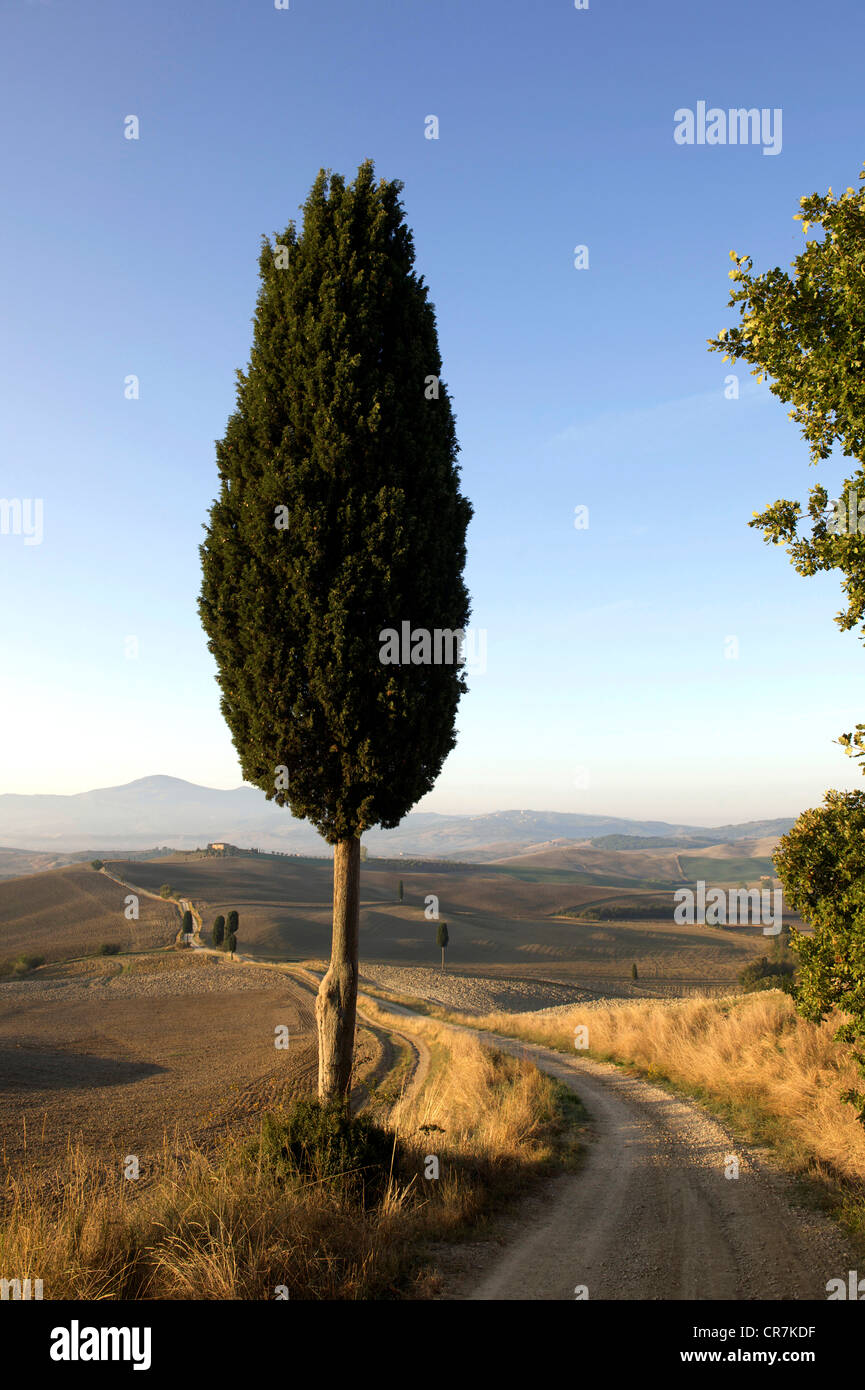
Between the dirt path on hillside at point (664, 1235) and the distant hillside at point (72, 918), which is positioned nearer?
the dirt path on hillside at point (664, 1235)

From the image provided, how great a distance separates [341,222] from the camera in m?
9.57

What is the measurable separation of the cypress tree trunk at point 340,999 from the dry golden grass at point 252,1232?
3.62ft

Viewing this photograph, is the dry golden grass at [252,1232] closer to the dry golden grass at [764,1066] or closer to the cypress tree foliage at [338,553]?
the cypress tree foliage at [338,553]

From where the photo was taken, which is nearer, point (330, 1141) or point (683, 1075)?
point (330, 1141)

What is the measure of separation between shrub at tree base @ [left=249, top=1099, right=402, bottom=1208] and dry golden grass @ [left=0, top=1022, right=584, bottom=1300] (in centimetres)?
11

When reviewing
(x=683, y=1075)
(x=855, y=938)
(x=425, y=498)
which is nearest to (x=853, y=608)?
(x=855, y=938)

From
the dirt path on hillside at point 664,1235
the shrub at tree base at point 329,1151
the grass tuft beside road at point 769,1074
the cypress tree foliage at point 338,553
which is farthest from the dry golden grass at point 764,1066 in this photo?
the cypress tree foliage at point 338,553

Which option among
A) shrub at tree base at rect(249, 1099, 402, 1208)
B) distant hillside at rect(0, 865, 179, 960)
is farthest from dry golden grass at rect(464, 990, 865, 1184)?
distant hillside at rect(0, 865, 179, 960)

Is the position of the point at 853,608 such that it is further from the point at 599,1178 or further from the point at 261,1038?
the point at 261,1038

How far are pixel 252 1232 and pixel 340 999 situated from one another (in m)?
3.36

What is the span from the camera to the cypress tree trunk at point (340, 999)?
8.73 metres

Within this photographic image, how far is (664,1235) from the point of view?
6.82m

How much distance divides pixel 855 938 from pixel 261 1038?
26.4 m

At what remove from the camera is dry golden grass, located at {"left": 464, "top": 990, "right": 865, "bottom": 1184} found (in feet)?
28.9
